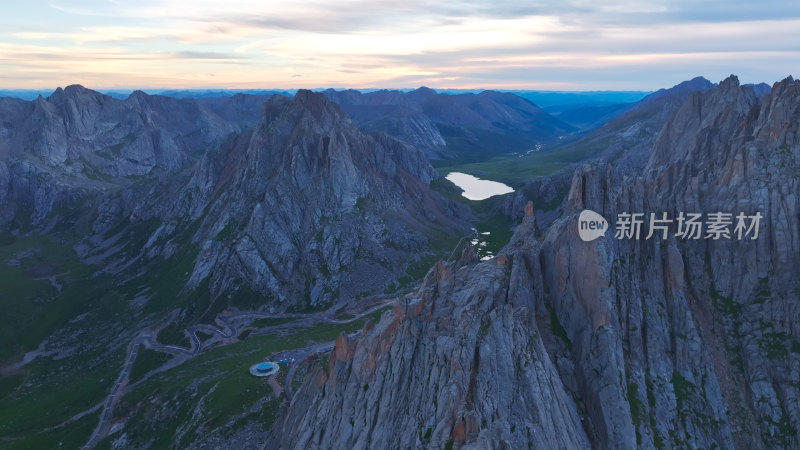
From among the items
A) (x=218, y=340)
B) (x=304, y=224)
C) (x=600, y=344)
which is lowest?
(x=218, y=340)

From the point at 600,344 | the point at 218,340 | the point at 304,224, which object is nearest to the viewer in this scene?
the point at 600,344

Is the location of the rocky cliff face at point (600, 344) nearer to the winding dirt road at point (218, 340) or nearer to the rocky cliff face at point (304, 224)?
the winding dirt road at point (218, 340)

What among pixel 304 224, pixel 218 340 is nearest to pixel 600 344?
pixel 218 340

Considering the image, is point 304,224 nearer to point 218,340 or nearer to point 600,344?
point 218,340

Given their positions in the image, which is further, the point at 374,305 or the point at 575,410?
the point at 374,305

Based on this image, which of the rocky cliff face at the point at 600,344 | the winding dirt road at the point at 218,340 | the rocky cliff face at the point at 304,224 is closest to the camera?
the rocky cliff face at the point at 600,344

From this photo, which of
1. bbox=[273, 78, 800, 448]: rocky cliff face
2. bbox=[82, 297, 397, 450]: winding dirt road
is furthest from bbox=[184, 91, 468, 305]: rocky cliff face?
bbox=[273, 78, 800, 448]: rocky cliff face

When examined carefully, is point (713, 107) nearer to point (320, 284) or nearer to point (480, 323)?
point (320, 284)

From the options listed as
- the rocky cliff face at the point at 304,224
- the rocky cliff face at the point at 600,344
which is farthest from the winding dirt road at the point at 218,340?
the rocky cliff face at the point at 600,344

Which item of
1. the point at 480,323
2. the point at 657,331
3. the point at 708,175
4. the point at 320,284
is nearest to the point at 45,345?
the point at 320,284
